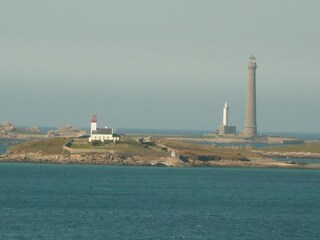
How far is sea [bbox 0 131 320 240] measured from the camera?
206ft

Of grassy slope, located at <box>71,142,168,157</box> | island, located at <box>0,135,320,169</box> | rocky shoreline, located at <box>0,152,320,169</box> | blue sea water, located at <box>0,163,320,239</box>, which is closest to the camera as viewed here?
blue sea water, located at <box>0,163,320,239</box>

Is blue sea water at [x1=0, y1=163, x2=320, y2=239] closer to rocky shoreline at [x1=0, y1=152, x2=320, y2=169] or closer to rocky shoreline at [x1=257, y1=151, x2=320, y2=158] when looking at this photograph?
rocky shoreline at [x1=0, y1=152, x2=320, y2=169]

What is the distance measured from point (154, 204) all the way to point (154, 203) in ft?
2.87

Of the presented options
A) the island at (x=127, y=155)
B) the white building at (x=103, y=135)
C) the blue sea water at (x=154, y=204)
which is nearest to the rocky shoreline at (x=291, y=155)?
the island at (x=127, y=155)

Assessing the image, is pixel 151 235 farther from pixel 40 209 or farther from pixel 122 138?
pixel 122 138

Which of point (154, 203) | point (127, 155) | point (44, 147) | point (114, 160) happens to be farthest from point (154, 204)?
point (44, 147)

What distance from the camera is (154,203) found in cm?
7969

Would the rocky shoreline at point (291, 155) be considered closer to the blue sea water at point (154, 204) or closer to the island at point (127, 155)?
the island at point (127, 155)

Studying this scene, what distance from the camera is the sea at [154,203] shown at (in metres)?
62.8

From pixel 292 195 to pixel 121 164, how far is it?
36.8 metres

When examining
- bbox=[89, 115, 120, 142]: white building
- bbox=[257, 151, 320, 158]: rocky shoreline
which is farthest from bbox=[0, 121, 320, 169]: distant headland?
bbox=[257, 151, 320, 158]: rocky shoreline

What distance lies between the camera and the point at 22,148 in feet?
439

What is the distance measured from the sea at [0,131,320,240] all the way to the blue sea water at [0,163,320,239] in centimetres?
6

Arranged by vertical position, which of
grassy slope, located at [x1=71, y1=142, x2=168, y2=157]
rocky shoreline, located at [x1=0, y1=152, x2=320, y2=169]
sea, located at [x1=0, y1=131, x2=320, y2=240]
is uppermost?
grassy slope, located at [x1=71, y1=142, x2=168, y2=157]
